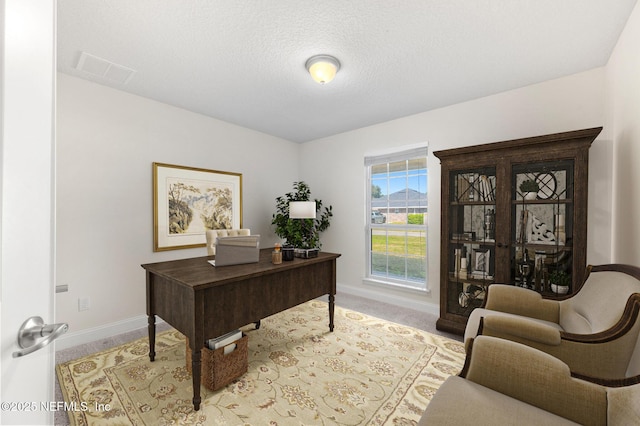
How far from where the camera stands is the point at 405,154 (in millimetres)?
3586

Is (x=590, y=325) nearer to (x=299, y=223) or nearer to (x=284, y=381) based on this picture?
(x=284, y=381)

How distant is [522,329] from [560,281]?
1.13 meters

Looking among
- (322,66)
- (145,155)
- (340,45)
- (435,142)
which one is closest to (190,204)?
(145,155)

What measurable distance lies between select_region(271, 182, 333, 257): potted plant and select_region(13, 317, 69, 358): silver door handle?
3234 mm

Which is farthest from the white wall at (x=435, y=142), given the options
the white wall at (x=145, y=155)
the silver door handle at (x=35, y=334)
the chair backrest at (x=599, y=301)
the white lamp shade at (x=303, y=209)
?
the silver door handle at (x=35, y=334)

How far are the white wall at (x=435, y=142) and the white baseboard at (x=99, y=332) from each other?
2.70m

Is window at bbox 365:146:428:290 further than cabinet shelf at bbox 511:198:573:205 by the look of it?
Yes

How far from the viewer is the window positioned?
3.52 m

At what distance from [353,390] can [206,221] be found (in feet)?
8.46

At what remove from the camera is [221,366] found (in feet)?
6.20

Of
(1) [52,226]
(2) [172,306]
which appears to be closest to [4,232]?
(1) [52,226]

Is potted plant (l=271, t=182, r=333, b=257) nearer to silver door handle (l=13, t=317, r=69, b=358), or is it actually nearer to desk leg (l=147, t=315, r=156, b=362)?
desk leg (l=147, t=315, r=156, b=362)

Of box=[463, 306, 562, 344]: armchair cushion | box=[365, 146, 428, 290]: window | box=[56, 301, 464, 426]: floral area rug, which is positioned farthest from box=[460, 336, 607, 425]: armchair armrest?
box=[365, 146, 428, 290]: window

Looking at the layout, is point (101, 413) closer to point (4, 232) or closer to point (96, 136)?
point (4, 232)
